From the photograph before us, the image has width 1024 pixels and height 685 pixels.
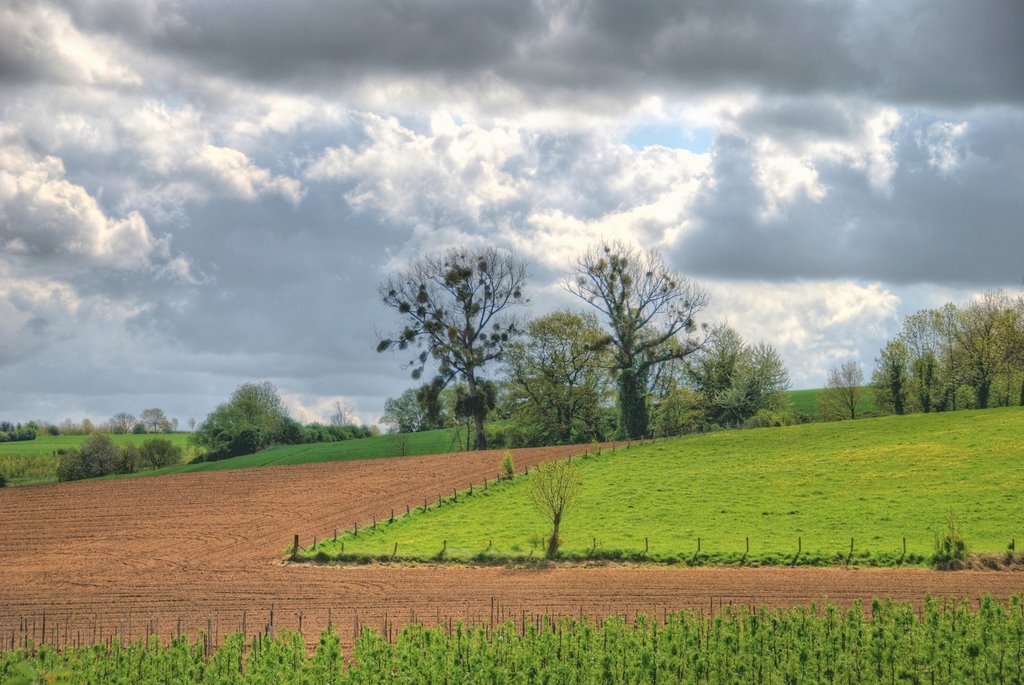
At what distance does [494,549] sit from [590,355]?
46.0 metres

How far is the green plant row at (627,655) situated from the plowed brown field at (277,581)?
3869 millimetres

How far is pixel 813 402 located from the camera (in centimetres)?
12838

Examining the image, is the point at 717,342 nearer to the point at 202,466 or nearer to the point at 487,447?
the point at 487,447

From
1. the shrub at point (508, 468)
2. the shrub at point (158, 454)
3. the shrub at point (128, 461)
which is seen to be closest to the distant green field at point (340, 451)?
the shrub at point (128, 461)

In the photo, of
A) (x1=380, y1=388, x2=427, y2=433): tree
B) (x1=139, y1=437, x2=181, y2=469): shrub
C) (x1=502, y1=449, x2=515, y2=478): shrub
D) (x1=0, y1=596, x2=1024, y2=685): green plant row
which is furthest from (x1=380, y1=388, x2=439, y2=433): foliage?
(x1=0, y1=596, x2=1024, y2=685): green plant row

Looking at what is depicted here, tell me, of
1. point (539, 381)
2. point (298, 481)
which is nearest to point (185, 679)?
point (298, 481)

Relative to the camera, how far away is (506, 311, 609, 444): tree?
3612 inches

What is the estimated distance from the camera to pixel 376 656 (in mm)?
28500

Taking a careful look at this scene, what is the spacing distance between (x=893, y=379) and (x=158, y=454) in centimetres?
7787

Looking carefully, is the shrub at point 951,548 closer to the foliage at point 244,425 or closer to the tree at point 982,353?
the tree at point 982,353

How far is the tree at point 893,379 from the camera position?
10206 cm

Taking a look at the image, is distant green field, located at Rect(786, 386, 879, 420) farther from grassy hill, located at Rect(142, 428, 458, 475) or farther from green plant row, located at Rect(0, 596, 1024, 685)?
green plant row, located at Rect(0, 596, 1024, 685)

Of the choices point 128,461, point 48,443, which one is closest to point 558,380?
point 128,461

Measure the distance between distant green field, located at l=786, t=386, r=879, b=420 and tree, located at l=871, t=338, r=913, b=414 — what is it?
7.44 feet
